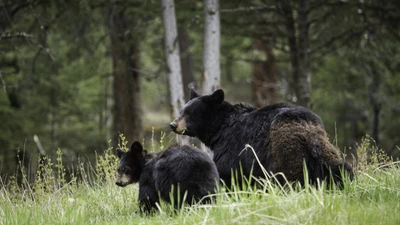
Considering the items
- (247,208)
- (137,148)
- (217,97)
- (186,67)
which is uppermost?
(186,67)

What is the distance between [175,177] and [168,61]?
5241mm

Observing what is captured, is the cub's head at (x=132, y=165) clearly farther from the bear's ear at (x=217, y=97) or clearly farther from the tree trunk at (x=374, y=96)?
the tree trunk at (x=374, y=96)

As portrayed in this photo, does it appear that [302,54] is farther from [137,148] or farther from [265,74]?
[265,74]

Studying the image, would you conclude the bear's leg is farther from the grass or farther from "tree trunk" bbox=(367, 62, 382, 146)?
"tree trunk" bbox=(367, 62, 382, 146)

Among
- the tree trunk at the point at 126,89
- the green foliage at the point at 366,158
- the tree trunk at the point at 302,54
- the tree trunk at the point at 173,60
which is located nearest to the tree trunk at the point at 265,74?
the tree trunk at the point at 126,89

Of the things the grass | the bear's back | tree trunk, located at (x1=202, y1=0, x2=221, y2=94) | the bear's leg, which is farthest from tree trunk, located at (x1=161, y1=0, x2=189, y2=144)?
the bear's back

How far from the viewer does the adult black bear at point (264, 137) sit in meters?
5.66

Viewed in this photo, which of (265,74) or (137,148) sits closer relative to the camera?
(137,148)

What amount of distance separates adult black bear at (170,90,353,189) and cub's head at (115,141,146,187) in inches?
23.1

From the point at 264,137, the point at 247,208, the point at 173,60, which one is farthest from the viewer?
the point at 173,60

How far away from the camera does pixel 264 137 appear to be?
244 inches

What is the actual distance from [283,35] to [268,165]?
317 inches

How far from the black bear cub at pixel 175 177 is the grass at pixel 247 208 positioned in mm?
165

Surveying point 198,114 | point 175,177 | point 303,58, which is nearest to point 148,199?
point 175,177
